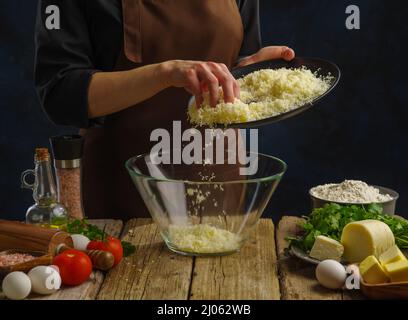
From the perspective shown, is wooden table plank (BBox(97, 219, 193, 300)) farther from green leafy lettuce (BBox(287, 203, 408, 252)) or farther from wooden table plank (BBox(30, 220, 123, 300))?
green leafy lettuce (BBox(287, 203, 408, 252))

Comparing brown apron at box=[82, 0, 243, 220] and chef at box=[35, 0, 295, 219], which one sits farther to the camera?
brown apron at box=[82, 0, 243, 220]

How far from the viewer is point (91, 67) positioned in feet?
7.68

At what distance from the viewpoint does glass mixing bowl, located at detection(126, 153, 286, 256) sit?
75.9 inches

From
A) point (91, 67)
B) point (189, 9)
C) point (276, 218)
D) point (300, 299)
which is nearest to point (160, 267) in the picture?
point (300, 299)

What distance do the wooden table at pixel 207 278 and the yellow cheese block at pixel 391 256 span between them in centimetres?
10

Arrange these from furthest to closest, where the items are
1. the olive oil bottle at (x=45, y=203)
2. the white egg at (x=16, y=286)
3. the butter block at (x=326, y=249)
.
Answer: the olive oil bottle at (x=45, y=203) < the butter block at (x=326, y=249) < the white egg at (x=16, y=286)

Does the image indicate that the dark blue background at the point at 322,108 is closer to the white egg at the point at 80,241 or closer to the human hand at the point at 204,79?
the human hand at the point at 204,79

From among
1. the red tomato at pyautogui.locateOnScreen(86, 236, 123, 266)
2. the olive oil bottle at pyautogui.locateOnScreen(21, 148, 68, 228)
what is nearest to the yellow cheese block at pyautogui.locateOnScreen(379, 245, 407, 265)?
the red tomato at pyautogui.locateOnScreen(86, 236, 123, 266)

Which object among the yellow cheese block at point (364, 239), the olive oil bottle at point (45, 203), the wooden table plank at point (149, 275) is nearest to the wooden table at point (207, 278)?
the wooden table plank at point (149, 275)

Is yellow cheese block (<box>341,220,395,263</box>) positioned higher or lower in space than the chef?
lower

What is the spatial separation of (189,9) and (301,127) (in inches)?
54.0

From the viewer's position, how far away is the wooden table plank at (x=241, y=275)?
67.4 inches

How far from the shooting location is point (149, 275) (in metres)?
1.82

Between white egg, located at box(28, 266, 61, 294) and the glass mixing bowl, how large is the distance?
1.17 ft
